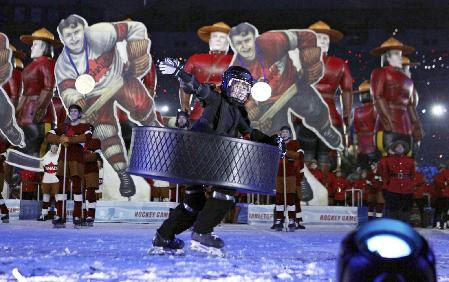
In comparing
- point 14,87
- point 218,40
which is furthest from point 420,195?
point 14,87

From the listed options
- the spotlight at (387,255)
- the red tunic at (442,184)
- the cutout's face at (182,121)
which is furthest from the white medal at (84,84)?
the spotlight at (387,255)

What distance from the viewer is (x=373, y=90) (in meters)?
12.9

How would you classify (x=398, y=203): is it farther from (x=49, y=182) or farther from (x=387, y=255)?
(x=387, y=255)

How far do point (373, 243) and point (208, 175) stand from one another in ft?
6.72

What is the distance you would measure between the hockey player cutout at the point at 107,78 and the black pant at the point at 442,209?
565 centimetres

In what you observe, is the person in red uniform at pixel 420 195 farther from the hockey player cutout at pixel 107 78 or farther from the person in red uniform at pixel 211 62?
the hockey player cutout at pixel 107 78

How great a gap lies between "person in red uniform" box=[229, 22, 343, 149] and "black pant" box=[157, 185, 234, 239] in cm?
798

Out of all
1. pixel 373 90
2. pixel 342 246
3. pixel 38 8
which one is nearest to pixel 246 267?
pixel 342 246

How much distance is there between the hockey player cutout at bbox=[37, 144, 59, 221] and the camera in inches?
398

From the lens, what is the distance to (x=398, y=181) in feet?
26.1

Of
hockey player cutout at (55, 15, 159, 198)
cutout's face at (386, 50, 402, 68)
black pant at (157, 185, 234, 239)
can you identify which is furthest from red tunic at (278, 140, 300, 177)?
cutout's face at (386, 50, 402, 68)

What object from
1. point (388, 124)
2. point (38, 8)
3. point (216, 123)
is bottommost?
point (216, 123)

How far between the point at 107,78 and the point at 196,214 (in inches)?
316

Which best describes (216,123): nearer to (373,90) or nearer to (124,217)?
(124,217)
